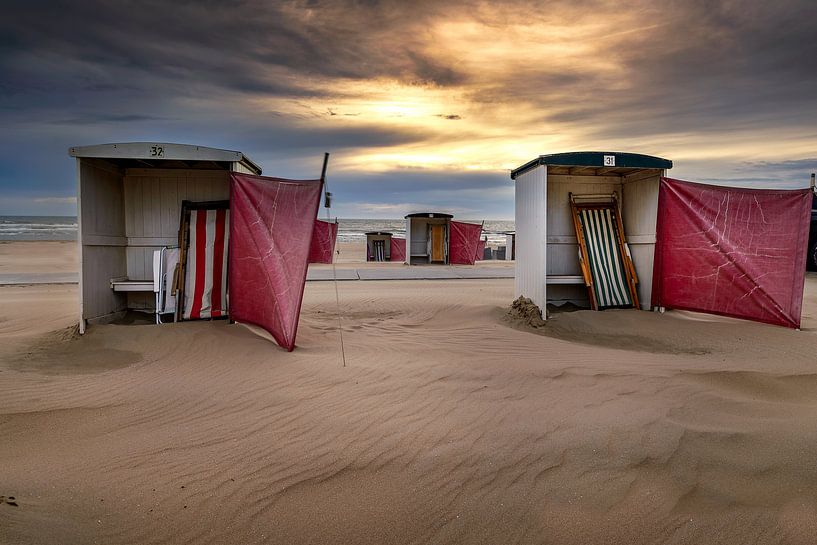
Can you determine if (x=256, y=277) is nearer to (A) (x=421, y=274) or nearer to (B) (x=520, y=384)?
(B) (x=520, y=384)

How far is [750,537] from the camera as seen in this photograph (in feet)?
8.96

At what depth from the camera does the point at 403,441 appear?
3.89 metres

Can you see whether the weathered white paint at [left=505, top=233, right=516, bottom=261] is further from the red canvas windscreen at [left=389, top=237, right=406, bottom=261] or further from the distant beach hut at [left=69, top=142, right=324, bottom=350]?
the distant beach hut at [left=69, top=142, right=324, bottom=350]

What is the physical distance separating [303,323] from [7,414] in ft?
16.0

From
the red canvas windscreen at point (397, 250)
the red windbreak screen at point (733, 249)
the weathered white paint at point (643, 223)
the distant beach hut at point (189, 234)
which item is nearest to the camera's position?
the distant beach hut at point (189, 234)

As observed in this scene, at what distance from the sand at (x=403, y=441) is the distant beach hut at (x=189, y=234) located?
872mm

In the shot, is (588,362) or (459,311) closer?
(588,362)

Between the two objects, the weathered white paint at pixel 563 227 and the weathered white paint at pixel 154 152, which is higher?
the weathered white paint at pixel 154 152

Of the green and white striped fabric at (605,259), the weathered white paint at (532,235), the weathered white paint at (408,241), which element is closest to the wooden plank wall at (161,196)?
the weathered white paint at (532,235)

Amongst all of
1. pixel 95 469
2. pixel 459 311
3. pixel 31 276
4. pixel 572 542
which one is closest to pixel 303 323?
pixel 459 311

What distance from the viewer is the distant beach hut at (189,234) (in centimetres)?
642

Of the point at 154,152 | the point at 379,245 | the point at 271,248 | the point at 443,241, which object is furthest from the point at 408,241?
the point at 271,248

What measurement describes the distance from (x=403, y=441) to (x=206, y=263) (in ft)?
18.4

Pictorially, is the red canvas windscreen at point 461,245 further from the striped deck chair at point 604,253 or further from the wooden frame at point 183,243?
the wooden frame at point 183,243
